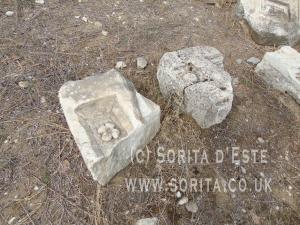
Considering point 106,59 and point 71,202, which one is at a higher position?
point 106,59

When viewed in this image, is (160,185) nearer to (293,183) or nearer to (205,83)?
(205,83)

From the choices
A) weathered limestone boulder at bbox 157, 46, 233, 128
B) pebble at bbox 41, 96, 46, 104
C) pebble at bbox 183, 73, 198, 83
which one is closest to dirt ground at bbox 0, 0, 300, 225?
pebble at bbox 41, 96, 46, 104

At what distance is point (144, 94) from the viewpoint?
3.12 m

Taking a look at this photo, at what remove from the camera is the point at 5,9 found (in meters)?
3.71

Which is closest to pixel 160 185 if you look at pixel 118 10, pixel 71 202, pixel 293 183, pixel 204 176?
pixel 204 176

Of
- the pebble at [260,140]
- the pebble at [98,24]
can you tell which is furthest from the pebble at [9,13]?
the pebble at [260,140]

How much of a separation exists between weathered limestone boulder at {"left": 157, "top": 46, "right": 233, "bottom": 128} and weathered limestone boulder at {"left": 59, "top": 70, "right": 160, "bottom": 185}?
30 centimetres

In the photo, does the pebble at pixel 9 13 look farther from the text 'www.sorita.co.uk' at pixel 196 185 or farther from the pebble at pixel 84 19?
the text 'www.sorita.co.uk' at pixel 196 185

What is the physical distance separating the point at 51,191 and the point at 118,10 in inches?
86.3

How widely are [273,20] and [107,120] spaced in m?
2.17

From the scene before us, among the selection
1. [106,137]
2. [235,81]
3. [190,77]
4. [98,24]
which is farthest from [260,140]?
[98,24]

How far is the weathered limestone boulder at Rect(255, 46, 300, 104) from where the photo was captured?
325 cm

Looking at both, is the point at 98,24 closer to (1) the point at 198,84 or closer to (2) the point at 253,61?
(1) the point at 198,84

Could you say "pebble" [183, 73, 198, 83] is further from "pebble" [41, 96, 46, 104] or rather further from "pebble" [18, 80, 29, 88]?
"pebble" [18, 80, 29, 88]
